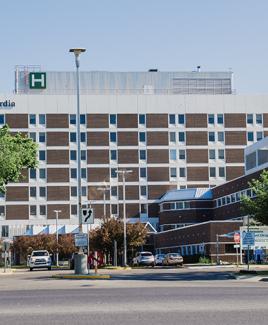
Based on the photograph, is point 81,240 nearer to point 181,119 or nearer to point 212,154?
point 181,119

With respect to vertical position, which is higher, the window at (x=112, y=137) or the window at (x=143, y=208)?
the window at (x=112, y=137)

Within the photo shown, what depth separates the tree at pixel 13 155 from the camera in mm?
53469

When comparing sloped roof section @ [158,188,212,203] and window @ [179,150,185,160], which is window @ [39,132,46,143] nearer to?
window @ [179,150,185,160]

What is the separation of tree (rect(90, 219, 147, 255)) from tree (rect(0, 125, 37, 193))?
29.8 meters

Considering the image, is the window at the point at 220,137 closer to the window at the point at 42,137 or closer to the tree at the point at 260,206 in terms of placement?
the window at the point at 42,137

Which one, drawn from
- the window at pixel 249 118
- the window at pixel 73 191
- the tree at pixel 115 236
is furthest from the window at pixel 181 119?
the tree at pixel 115 236

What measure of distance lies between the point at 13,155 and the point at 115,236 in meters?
34.0

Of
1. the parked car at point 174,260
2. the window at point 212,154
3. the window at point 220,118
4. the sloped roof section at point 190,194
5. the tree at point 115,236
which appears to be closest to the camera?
the parked car at point 174,260

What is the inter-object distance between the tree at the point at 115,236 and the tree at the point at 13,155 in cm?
2982

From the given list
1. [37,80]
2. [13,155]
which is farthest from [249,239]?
[37,80]

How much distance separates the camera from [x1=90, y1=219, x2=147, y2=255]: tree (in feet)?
281

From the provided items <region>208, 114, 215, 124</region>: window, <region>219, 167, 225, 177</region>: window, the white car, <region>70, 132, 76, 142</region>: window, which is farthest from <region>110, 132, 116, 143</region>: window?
the white car

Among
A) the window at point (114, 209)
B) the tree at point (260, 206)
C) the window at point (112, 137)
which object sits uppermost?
the window at point (112, 137)

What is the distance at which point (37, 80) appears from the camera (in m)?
119
